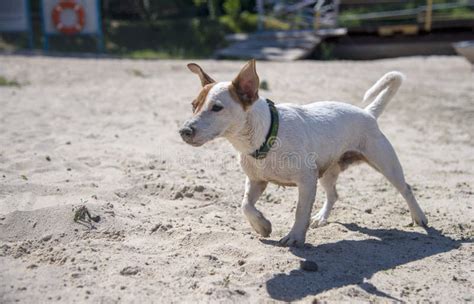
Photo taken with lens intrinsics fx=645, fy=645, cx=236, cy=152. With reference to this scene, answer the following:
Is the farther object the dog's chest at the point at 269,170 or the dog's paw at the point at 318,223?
the dog's paw at the point at 318,223

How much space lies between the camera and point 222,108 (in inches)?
175

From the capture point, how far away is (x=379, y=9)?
22.0m

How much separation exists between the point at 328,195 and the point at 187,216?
1313mm

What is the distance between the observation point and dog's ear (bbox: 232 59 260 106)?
14.6 ft

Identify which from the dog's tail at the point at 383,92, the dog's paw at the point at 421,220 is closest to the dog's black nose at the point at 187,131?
the dog's tail at the point at 383,92

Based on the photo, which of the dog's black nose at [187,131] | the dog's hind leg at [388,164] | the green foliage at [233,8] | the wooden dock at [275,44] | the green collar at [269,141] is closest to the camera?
the dog's black nose at [187,131]

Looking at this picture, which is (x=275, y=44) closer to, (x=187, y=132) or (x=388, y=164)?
(x=388, y=164)

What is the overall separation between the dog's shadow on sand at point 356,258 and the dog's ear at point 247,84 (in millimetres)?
1124

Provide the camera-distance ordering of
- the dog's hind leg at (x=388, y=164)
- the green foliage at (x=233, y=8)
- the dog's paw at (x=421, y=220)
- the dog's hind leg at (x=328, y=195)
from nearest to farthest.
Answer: the dog's hind leg at (x=388, y=164) < the dog's paw at (x=421, y=220) < the dog's hind leg at (x=328, y=195) < the green foliage at (x=233, y=8)

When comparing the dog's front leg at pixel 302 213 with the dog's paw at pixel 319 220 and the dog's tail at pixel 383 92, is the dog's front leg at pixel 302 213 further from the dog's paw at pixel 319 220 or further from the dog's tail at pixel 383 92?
the dog's tail at pixel 383 92

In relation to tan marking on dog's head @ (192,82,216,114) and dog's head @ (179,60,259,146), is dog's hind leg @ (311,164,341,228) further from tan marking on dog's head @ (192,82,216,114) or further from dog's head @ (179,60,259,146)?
tan marking on dog's head @ (192,82,216,114)

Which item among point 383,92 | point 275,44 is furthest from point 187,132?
point 275,44

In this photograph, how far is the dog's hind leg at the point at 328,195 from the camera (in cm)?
567

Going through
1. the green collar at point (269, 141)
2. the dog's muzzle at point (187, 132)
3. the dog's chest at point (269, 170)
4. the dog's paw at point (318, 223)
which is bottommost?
the dog's paw at point (318, 223)
